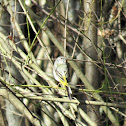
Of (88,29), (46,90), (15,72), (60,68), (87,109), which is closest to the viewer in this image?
(60,68)

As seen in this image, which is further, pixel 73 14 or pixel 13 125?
pixel 73 14

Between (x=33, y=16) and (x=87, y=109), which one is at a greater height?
(x=33, y=16)

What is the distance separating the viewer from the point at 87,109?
3.44 m

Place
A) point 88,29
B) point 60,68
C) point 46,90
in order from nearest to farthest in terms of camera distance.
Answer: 1. point 60,68
2. point 46,90
3. point 88,29

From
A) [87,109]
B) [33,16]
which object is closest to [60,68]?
[33,16]

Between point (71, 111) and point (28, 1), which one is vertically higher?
point (28, 1)

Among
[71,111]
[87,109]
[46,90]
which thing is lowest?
[87,109]

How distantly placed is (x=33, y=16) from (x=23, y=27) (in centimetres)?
154

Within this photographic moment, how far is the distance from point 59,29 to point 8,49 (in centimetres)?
161

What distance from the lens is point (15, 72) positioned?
3852 mm

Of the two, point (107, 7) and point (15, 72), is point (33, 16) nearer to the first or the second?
point (15, 72)

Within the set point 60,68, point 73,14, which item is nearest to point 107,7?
point 73,14

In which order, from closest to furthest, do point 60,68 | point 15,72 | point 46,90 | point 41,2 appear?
1. point 60,68
2. point 46,90
3. point 15,72
4. point 41,2

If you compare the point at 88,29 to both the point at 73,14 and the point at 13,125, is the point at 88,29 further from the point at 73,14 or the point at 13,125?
the point at 13,125
